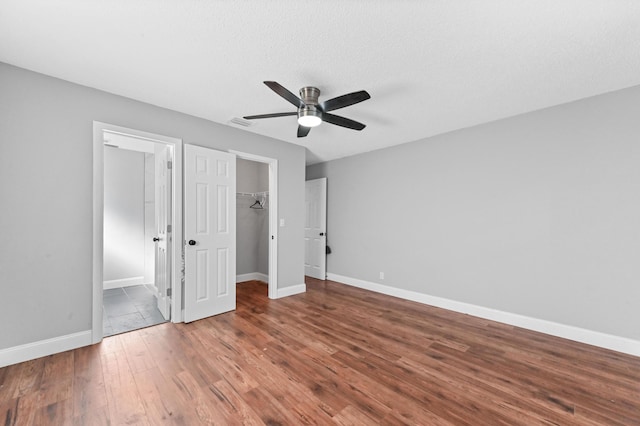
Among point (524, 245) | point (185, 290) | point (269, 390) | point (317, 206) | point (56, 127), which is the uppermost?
point (56, 127)

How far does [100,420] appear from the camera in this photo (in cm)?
171

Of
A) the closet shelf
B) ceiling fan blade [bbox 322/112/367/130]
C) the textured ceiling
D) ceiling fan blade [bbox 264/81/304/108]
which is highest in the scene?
the textured ceiling

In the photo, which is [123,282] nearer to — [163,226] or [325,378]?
[163,226]

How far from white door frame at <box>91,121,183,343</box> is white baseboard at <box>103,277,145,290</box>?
233cm

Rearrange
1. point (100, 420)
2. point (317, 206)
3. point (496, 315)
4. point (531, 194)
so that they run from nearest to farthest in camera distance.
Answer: point (100, 420) < point (531, 194) < point (496, 315) < point (317, 206)

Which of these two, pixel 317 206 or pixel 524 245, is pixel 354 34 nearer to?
pixel 524 245

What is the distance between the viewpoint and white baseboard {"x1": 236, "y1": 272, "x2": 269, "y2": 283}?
5.42 m

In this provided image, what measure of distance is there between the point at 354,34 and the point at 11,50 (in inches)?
110

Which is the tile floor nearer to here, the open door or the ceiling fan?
the open door

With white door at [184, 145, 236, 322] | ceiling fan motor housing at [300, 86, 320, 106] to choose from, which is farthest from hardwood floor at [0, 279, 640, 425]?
ceiling fan motor housing at [300, 86, 320, 106]

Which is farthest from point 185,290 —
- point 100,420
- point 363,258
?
point 363,258

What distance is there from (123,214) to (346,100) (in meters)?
4.83

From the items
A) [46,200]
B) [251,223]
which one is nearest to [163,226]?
[46,200]

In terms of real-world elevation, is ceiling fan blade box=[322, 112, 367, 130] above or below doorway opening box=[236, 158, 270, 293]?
above
